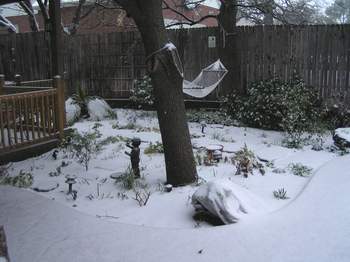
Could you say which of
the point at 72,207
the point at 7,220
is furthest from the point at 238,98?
the point at 7,220

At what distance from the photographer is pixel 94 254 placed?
3.16 metres

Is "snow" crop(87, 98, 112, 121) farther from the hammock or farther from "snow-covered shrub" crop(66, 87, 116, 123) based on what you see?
the hammock

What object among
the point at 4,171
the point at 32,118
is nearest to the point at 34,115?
the point at 32,118

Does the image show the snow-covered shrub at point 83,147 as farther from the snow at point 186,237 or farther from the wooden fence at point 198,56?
the wooden fence at point 198,56

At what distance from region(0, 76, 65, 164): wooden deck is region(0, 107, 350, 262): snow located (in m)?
0.36

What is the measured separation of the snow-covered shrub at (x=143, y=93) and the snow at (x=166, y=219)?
3.67 m

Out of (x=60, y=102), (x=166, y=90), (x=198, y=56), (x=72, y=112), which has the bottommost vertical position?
(x=72, y=112)

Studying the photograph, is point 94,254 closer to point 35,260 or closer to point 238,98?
point 35,260

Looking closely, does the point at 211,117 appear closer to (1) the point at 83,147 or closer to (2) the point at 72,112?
(2) the point at 72,112

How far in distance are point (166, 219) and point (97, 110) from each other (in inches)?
→ 215

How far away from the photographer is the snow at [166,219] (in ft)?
10.3

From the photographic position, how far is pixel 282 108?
698 cm

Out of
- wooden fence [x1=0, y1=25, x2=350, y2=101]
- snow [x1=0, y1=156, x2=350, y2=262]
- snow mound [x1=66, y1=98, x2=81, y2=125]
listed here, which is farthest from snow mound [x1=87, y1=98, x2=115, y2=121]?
snow [x1=0, y1=156, x2=350, y2=262]

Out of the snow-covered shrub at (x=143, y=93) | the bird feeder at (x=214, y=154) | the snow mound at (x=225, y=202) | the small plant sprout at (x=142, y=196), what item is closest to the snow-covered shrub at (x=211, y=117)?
the snow-covered shrub at (x=143, y=93)
